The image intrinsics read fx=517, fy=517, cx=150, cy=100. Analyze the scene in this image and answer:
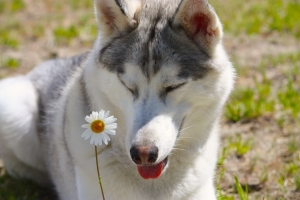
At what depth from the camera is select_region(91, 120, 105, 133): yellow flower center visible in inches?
117

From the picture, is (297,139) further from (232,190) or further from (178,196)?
(178,196)

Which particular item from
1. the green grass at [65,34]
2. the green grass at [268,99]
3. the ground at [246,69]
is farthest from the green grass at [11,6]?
the green grass at [268,99]

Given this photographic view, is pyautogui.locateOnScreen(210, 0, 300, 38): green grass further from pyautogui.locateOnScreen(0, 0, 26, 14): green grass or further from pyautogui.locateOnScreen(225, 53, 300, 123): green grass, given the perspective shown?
pyautogui.locateOnScreen(0, 0, 26, 14): green grass

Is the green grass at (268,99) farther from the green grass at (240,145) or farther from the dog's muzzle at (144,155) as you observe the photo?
the dog's muzzle at (144,155)

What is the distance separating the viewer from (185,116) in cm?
331

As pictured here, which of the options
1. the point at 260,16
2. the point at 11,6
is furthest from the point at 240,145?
the point at 11,6

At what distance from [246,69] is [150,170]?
408 centimetres

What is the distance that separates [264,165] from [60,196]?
73.5 inches

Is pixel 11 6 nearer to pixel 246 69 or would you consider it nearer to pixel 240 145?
pixel 246 69

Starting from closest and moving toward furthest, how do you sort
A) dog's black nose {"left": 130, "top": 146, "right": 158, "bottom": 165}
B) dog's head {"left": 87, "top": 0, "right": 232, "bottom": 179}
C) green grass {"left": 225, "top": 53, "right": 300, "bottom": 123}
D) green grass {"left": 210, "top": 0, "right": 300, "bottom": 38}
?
1. dog's black nose {"left": 130, "top": 146, "right": 158, "bottom": 165}
2. dog's head {"left": 87, "top": 0, "right": 232, "bottom": 179}
3. green grass {"left": 225, "top": 53, "right": 300, "bottom": 123}
4. green grass {"left": 210, "top": 0, "right": 300, "bottom": 38}

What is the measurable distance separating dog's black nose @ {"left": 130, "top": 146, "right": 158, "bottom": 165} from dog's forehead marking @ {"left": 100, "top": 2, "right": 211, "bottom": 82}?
0.48m

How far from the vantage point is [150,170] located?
3.24m

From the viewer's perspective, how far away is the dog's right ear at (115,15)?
3.38m

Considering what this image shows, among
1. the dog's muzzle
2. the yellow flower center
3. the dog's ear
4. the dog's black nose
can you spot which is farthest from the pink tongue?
the dog's ear
